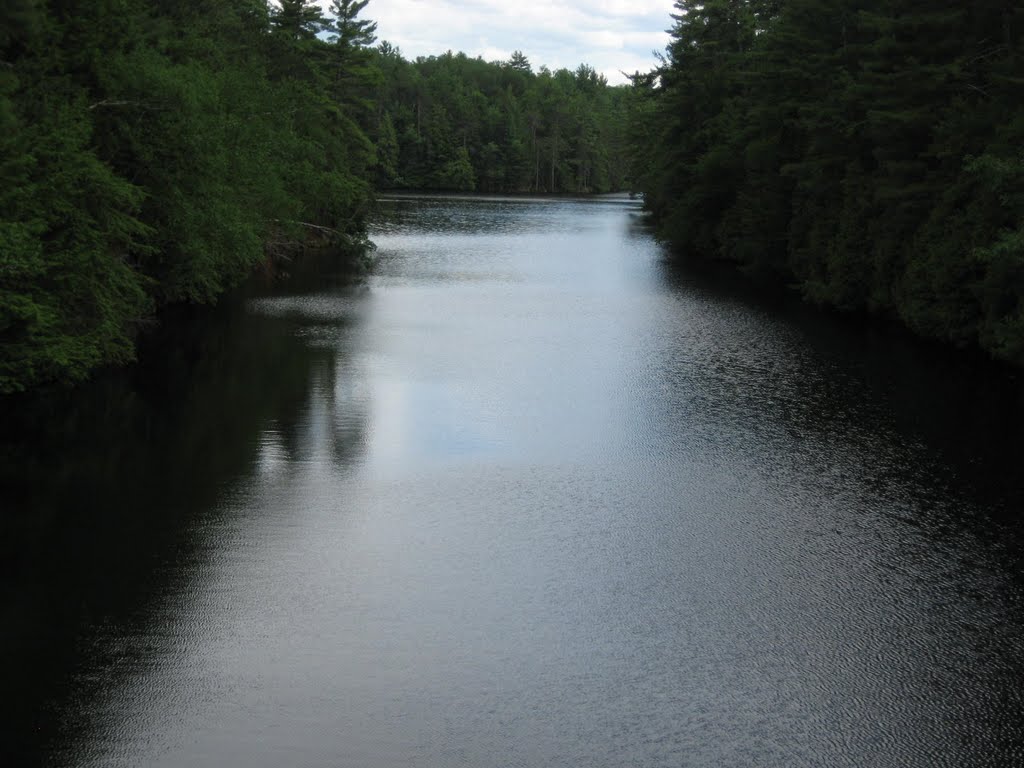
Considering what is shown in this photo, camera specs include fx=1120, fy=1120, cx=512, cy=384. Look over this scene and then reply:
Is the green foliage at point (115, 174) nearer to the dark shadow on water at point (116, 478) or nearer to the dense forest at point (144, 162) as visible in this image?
the dense forest at point (144, 162)

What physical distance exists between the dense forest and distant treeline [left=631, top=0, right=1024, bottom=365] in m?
17.2

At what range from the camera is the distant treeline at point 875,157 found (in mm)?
26984

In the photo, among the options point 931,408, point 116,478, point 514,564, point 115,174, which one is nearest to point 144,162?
point 115,174

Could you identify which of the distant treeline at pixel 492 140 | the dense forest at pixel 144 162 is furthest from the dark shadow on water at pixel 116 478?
the distant treeline at pixel 492 140

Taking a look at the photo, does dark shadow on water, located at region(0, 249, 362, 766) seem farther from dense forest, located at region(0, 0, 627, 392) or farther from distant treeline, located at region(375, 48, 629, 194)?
distant treeline, located at region(375, 48, 629, 194)

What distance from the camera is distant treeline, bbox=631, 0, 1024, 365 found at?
88.5 feet

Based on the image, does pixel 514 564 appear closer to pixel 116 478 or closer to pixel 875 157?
pixel 116 478

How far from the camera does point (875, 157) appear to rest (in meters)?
34.0

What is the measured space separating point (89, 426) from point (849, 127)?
25418 millimetres

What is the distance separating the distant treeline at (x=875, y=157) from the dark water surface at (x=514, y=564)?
3.29 meters

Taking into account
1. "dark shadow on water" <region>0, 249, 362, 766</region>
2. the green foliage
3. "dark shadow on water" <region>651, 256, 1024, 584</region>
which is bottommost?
"dark shadow on water" <region>651, 256, 1024, 584</region>

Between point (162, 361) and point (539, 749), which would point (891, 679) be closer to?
point (539, 749)

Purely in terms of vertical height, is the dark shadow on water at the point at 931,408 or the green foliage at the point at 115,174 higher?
the green foliage at the point at 115,174

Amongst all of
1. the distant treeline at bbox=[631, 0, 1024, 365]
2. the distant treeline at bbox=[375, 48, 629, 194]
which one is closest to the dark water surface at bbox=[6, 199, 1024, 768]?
the distant treeline at bbox=[631, 0, 1024, 365]
